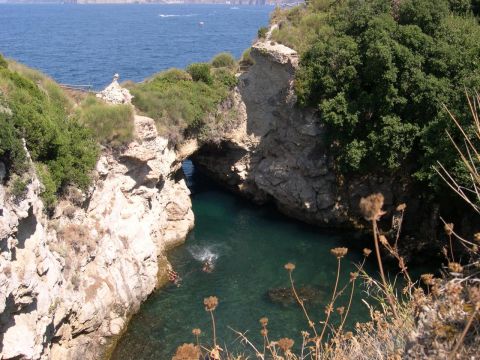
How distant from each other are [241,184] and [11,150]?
758 inches

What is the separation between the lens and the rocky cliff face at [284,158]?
2716 centimetres

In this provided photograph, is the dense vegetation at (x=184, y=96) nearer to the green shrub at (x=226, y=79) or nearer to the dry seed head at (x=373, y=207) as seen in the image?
the green shrub at (x=226, y=79)

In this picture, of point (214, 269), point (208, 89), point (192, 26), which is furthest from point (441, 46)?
point (192, 26)

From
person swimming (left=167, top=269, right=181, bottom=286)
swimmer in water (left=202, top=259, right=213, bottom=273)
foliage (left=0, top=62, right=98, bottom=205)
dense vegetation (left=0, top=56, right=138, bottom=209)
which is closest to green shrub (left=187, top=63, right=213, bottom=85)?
dense vegetation (left=0, top=56, right=138, bottom=209)

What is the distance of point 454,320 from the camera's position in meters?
4.49

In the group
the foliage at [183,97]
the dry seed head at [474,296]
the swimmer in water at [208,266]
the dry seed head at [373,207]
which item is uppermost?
the dry seed head at [373,207]

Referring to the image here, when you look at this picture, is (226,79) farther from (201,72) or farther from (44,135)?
(44,135)

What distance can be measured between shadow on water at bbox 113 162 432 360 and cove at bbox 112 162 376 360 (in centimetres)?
4

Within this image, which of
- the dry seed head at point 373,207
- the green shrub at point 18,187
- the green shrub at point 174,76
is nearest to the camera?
the dry seed head at point 373,207

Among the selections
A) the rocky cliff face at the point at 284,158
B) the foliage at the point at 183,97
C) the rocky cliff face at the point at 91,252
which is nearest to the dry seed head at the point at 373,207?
the rocky cliff face at the point at 91,252

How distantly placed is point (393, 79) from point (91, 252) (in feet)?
52.9

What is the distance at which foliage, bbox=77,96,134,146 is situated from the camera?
2206 cm

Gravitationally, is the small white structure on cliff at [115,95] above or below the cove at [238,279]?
above

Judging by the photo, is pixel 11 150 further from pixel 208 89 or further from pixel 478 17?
pixel 478 17
